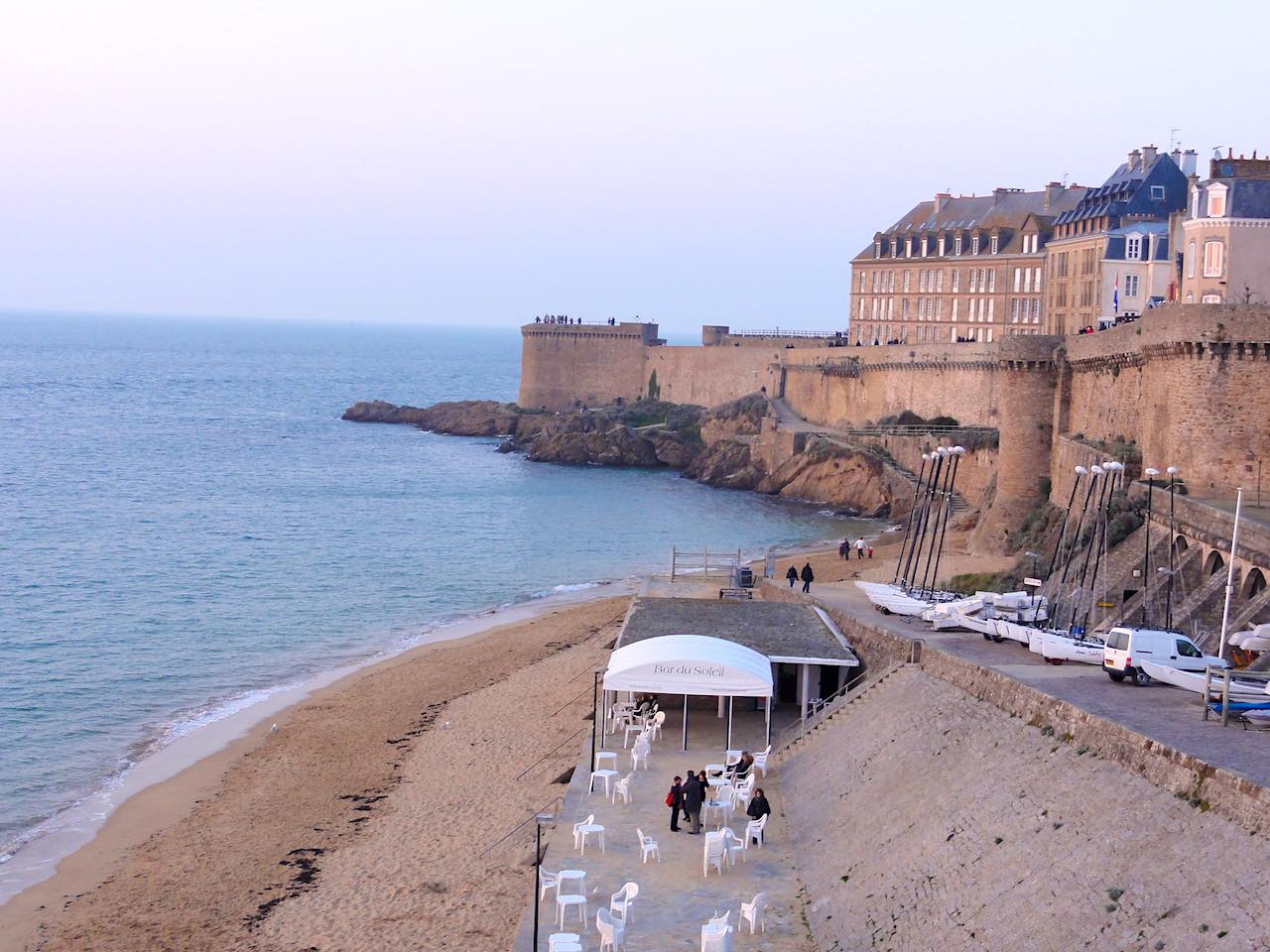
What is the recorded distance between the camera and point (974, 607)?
71.2 feet

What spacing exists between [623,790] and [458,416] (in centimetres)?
6706

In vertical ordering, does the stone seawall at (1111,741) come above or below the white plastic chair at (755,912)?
above

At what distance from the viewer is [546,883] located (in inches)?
533

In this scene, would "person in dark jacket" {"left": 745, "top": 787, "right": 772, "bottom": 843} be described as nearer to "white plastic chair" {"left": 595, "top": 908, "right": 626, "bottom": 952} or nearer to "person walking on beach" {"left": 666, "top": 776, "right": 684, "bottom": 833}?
"person walking on beach" {"left": 666, "top": 776, "right": 684, "bottom": 833}

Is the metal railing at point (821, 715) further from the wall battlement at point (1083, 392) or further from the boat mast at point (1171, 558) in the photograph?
the wall battlement at point (1083, 392)

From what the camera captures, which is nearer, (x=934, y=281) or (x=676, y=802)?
(x=676, y=802)

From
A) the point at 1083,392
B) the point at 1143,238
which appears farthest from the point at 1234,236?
the point at 1143,238

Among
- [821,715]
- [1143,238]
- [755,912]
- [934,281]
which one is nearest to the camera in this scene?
[755,912]

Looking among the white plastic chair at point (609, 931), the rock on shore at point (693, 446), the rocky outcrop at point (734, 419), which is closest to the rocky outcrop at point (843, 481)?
the rock on shore at point (693, 446)

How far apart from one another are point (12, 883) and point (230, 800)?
3562 millimetres

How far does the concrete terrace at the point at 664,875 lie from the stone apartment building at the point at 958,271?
3752cm

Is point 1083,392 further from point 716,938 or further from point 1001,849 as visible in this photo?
point 716,938

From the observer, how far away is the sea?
2495 centimetres

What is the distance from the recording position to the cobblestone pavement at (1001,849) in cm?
1029
